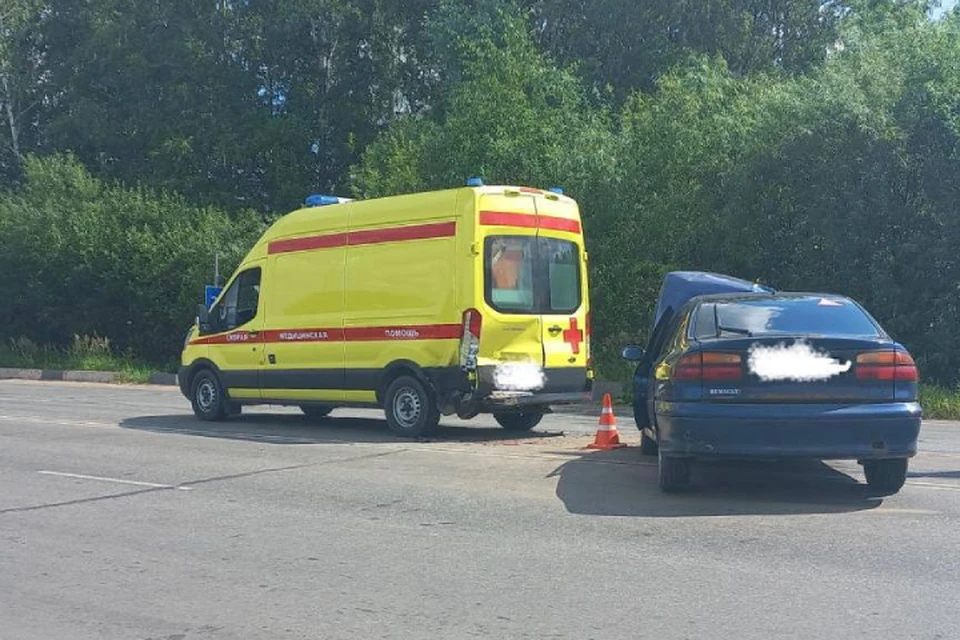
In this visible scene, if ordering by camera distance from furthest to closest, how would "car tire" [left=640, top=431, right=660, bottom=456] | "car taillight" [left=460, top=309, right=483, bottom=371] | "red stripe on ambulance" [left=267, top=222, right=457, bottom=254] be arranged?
1. "red stripe on ambulance" [left=267, top=222, right=457, bottom=254]
2. "car taillight" [left=460, top=309, right=483, bottom=371]
3. "car tire" [left=640, top=431, right=660, bottom=456]

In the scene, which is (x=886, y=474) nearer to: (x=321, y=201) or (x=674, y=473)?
(x=674, y=473)

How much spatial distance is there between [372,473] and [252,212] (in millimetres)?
24663

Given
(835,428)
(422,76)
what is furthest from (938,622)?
(422,76)

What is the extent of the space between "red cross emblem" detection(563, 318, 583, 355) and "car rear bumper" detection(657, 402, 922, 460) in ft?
17.5

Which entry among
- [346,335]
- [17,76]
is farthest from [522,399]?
[17,76]

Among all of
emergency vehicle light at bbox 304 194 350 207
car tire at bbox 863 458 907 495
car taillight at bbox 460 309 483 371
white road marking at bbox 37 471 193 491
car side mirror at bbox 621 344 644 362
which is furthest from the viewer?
emergency vehicle light at bbox 304 194 350 207

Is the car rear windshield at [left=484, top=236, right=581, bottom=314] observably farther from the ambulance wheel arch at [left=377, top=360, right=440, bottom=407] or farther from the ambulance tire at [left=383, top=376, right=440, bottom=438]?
the ambulance tire at [left=383, top=376, right=440, bottom=438]

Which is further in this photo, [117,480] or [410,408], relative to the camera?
[410,408]

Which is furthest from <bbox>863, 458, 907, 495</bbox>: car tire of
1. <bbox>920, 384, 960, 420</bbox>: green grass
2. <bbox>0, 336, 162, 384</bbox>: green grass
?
<bbox>0, 336, 162, 384</bbox>: green grass

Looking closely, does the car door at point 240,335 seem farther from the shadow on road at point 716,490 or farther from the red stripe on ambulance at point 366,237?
the shadow on road at point 716,490

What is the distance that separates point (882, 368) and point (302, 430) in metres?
8.51

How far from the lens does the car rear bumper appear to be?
26.1 ft

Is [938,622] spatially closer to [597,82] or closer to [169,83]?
[597,82]

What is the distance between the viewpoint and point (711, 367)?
821 cm
